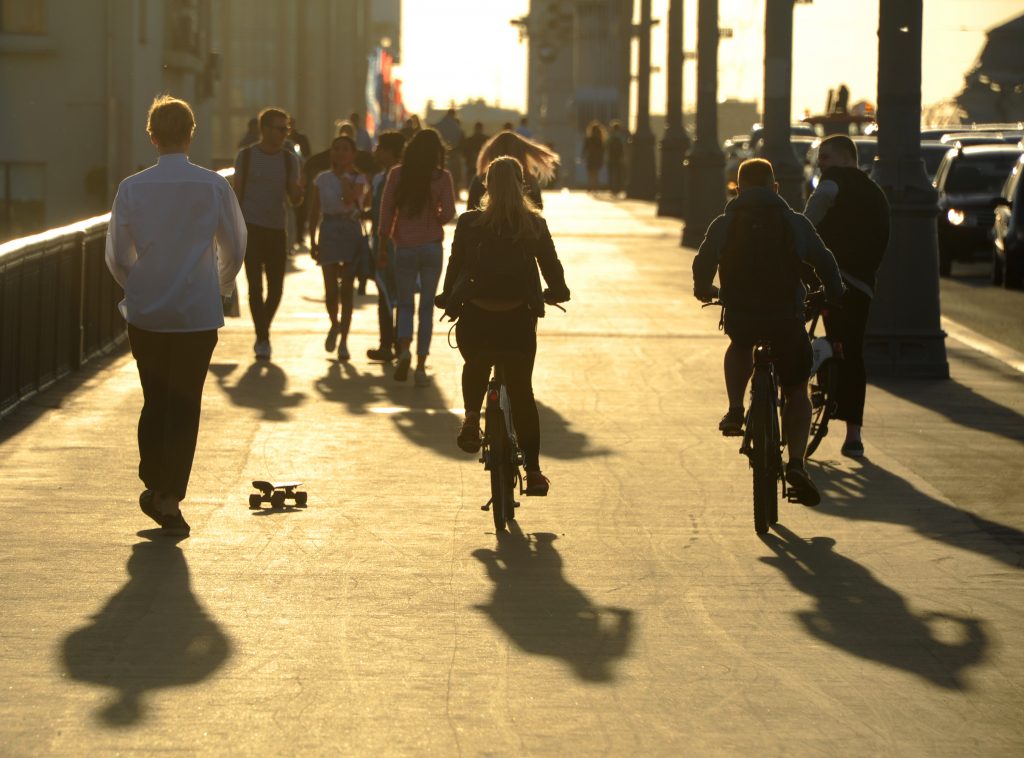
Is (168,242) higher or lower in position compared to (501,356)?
higher

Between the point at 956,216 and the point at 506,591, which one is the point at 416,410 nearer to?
the point at 506,591

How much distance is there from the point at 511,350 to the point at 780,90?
14.9m

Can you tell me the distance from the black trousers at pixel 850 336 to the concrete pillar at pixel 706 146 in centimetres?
1966

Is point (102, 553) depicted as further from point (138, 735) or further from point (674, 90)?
point (674, 90)

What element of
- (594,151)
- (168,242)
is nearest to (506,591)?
(168,242)

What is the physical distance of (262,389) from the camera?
14.0 m

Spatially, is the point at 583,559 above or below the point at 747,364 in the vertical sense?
below

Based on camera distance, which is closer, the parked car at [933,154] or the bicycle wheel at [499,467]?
the bicycle wheel at [499,467]

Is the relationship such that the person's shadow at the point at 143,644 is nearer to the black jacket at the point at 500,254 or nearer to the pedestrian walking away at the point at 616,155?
the black jacket at the point at 500,254

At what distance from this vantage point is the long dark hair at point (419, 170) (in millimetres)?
13906

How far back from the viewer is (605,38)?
568ft

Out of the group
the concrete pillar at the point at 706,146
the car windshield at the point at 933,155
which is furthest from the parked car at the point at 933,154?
the concrete pillar at the point at 706,146

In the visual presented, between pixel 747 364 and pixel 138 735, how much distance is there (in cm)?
453

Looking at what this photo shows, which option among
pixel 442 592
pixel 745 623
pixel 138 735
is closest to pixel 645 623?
pixel 745 623
